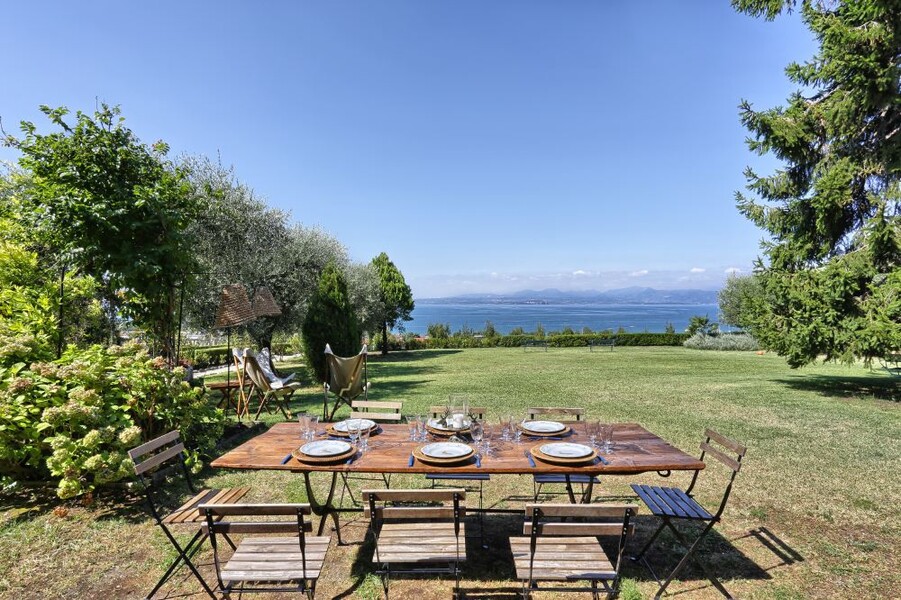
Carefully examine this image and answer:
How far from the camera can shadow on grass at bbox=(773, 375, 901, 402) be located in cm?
1073

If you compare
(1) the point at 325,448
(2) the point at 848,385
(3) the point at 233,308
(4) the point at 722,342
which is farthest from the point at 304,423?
(4) the point at 722,342

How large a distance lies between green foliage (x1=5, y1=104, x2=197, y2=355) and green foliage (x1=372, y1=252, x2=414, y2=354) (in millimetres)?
21330

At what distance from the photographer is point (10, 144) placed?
5.48 metres

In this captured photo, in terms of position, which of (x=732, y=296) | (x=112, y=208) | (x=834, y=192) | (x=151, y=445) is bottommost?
(x=151, y=445)

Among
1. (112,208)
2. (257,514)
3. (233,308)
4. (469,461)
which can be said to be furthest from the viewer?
(233,308)

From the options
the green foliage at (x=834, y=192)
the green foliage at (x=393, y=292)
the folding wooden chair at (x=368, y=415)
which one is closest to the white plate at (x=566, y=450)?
the folding wooden chair at (x=368, y=415)

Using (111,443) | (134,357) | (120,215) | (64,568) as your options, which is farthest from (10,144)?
(64,568)

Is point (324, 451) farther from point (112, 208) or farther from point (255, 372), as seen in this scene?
point (255, 372)

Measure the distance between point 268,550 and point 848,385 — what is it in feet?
50.3

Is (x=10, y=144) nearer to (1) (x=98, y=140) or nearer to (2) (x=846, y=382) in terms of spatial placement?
(1) (x=98, y=140)

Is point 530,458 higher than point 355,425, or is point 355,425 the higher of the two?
point 355,425

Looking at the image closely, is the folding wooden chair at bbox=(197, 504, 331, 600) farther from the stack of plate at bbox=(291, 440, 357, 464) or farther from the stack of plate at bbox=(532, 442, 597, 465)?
the stack of plate at bbox=(532, 442, 597, 465)

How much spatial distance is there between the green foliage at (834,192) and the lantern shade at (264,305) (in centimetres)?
1273

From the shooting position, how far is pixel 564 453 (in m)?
3.07
